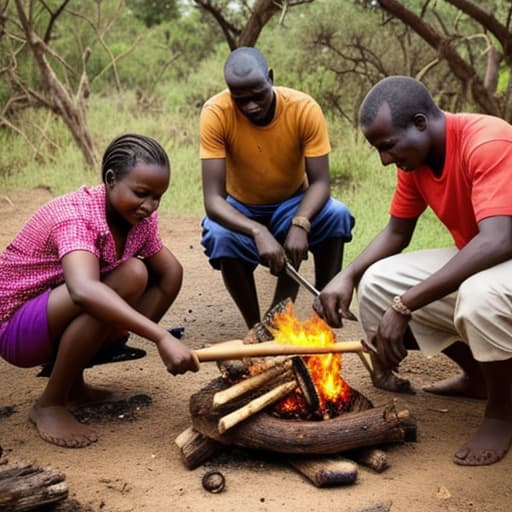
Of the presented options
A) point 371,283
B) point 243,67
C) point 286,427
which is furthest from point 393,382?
point 243,67

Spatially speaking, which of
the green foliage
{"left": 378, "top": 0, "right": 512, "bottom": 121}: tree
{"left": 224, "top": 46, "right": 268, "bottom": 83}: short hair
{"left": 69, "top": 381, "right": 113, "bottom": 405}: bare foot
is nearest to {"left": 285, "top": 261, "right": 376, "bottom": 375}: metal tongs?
{"left": 224, "top": 46, "right": 268, "bottom": 83}: short hair

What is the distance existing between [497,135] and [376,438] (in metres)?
1.24

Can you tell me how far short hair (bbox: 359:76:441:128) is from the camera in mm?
3127

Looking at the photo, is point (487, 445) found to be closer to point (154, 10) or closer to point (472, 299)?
point (472, 299)

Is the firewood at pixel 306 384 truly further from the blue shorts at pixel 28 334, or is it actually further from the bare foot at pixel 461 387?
the blue shorts at pixel 28 334

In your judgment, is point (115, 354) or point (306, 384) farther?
point (115, 354)

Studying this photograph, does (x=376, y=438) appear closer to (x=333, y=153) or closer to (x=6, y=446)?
(x=6, y=446)

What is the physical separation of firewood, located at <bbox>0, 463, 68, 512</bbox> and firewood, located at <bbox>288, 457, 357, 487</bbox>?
88cm

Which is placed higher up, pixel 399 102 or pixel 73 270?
pixel 399 102

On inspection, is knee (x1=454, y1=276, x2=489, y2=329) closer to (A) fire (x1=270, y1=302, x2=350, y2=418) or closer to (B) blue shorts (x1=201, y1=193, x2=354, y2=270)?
(A) fire (x1=270, y1=302, x2=350, y2=418)

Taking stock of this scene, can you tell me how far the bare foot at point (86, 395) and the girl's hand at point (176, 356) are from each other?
90 cm

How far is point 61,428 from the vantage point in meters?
3.42

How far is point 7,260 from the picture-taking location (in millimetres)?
3488

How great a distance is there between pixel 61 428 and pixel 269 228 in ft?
5.83
